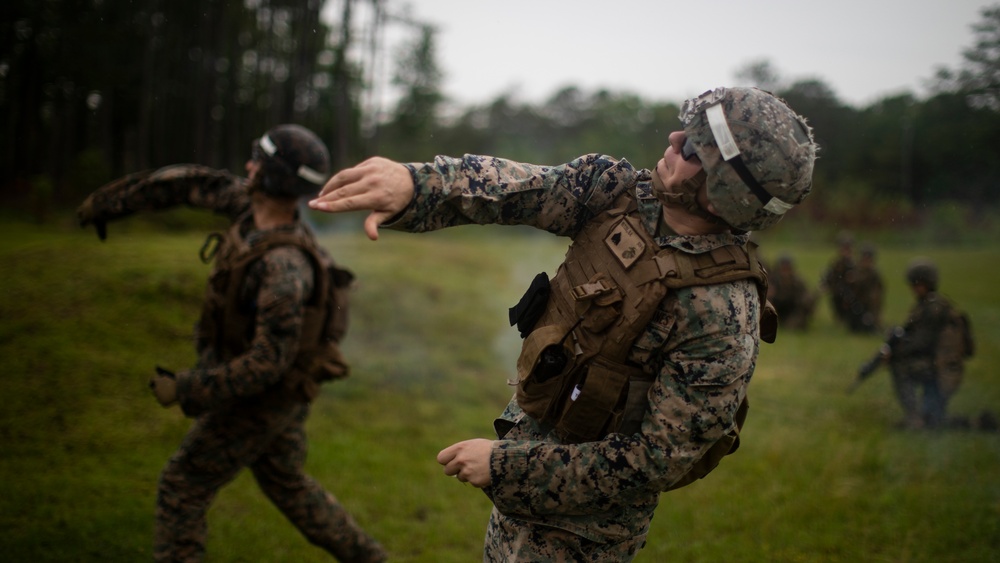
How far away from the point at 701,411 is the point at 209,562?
339cm

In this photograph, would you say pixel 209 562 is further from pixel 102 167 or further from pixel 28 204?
pixel 102 167

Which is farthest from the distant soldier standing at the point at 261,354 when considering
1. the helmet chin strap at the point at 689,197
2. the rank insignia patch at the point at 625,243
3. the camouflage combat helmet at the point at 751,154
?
the camouflage combat helmet at the point at 751,154

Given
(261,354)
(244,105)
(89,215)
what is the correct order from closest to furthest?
(261,354), (89,215), (244,105)

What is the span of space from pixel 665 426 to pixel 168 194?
10.7ft

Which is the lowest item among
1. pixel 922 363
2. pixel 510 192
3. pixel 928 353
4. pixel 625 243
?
pixel 922 363

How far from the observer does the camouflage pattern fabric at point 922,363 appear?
28.1 ft

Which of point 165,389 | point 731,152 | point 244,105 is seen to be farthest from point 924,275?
point 244,105

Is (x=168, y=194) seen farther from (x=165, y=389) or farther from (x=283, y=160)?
(x=165, y=389)

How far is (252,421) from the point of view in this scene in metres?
3.51

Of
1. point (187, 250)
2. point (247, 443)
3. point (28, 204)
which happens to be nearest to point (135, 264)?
point (187, 250)

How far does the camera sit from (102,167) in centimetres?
1348

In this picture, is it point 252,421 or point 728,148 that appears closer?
point 728,148

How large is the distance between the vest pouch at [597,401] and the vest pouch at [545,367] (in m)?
0.05

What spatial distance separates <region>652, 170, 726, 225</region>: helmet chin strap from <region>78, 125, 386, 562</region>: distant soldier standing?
1.92 metres
